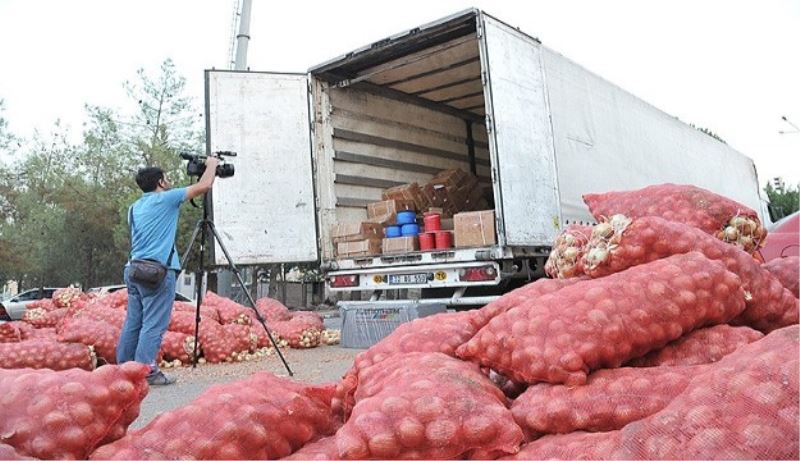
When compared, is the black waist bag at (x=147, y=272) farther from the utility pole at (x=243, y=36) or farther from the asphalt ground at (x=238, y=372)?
the utility pole at (x=243, y=36)

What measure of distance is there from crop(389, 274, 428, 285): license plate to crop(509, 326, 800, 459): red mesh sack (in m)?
5.29

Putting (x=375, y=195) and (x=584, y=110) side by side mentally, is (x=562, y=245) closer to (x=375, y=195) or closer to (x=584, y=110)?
(x=584, y=110)

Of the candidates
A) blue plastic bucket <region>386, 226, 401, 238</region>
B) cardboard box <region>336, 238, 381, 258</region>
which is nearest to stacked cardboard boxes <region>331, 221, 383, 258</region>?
cardboard box <region>336, 238, 381, 258</region>

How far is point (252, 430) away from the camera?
1677 millimetres

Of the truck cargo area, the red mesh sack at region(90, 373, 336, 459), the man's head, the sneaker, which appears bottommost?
the sneaker

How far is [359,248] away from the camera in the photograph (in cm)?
733

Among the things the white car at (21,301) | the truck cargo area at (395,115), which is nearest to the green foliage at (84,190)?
the white car at (21,301)

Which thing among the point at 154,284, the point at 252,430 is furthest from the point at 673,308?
the point at 154,284

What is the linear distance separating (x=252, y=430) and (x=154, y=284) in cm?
338

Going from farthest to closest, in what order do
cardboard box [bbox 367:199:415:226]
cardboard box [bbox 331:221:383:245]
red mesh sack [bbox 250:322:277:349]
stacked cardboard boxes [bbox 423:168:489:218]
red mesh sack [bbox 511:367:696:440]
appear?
stacked cardboard boxes [bbox 423:168:489:218]
cardboard box [bbox 367:199:415:226]
cardboard box [bbox 331:221:383:245]
red mesh sack [bbox 250:322:277:349]
red mesh sack [bbox 511:367:696:440]

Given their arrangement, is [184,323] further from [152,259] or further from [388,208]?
[388,208]

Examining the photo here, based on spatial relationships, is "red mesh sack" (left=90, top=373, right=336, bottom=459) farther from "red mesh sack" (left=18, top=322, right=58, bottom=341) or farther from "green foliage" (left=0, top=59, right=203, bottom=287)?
"green foliage" (left=0, top=59, right=203, bottom=287)

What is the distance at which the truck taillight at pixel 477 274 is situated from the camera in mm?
6168

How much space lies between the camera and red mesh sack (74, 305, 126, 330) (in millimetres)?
5612
